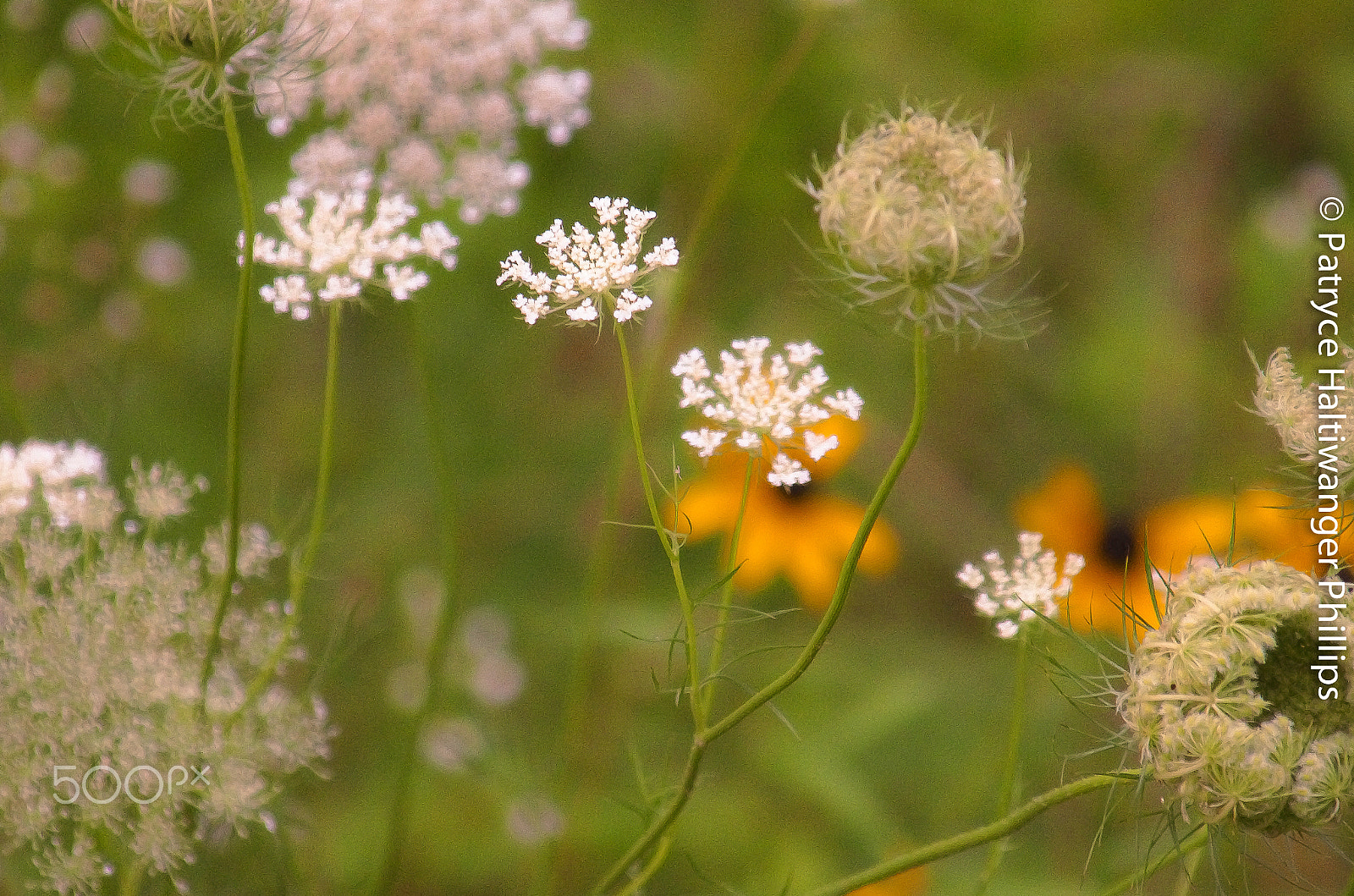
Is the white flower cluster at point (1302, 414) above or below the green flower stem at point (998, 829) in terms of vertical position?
above

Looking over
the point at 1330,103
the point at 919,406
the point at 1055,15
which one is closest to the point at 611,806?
the point at 919,406

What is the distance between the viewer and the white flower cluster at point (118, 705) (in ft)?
2.98

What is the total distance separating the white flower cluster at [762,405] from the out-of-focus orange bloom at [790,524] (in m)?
0.86

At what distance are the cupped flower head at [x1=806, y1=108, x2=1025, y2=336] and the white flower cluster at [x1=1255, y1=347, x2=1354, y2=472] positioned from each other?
0.24m

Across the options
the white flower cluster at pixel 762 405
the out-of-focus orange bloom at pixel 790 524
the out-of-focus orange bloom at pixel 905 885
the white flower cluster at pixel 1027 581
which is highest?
the white flower cluster at pixel 762 405

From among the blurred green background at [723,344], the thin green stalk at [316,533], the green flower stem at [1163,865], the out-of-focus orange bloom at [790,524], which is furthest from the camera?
the blurred green background at [723,344]

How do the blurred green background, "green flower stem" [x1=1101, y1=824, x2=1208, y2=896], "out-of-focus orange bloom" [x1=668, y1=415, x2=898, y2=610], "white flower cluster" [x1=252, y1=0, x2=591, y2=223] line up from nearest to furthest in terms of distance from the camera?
"green flower stem" [x1=1101, y1=824, x2=1208, y2=896], "white flower cluster" [x1=252, y1=0, x2=591, y2=223], "out-of-focus orange bloom" [x1=668, y1=415, x2=898, y2=610], the blurred green background

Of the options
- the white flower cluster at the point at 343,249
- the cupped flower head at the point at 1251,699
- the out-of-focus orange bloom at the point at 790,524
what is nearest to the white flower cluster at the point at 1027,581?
the cupped flower head at the point at 1251,699

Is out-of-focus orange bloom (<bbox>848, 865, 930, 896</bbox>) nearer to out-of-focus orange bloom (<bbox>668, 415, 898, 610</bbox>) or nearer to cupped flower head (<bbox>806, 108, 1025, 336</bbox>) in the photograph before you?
out-of-focus orange bloom (<bbox>668, 415, 898, 610</bbox>)

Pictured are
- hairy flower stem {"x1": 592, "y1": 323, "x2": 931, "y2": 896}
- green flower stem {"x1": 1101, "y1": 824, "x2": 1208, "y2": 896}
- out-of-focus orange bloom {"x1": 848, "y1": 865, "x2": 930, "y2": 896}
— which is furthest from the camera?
out-of-focus orange bloom {"x1": 848, "y1": 865, "x2": 930, "y2": 896}

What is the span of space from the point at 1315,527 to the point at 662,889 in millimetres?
1249

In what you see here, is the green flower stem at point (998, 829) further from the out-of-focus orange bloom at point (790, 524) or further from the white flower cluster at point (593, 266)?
the out-of-focus orange bloom at point (790, 524)

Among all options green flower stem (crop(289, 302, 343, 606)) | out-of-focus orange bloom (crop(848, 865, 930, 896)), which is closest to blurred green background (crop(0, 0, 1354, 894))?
out-of-focus orange bloom (crop(848, 865, 930, 896))

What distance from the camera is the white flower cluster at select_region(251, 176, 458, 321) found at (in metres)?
0.95
